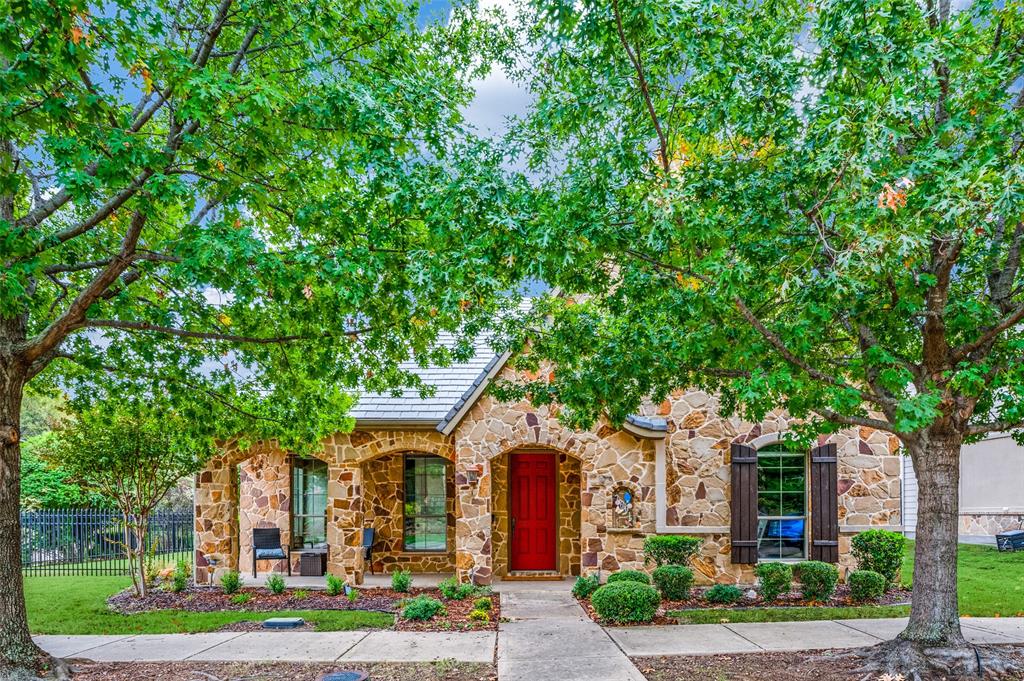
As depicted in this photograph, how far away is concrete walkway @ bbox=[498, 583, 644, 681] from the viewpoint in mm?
6961

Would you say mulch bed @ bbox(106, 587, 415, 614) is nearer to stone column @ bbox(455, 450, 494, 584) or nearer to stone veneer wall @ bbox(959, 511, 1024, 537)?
stone column @ bbox(455, 450, 494, 584)

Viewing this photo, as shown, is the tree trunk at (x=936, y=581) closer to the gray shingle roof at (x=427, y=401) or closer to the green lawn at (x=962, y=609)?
the green lawn at (x=962, y=609)

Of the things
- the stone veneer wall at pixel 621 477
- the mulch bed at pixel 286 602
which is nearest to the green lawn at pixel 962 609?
the stone veneer wall at pixel 621 477

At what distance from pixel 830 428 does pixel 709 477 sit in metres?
4.96

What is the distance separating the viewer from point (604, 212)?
6.64 metres

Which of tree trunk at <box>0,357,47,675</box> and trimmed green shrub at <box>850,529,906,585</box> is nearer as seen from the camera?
tree trunk at <box>0,357,47,675</box>

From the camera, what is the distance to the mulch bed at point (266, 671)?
7.03m

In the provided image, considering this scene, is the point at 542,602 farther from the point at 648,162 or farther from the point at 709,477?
the point at 648,162

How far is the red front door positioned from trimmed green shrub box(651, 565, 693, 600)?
11.3 feet

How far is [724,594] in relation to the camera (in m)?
10.7

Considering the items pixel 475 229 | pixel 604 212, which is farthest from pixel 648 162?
pixel 475 229

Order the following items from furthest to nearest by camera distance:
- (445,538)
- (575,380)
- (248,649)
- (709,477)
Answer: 1. (445,538)
2. (709,477)
3. (575,380)
4. (248,649)

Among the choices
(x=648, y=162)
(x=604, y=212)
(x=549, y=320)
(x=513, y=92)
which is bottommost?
(x=549, y=320)

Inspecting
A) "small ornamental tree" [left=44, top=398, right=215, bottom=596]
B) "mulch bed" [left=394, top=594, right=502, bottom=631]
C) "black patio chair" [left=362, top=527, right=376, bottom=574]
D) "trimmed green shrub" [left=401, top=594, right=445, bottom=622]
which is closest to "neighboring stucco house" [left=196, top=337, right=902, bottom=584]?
"black patio chair" [left=362, top=527, right=376, bottom=574]
